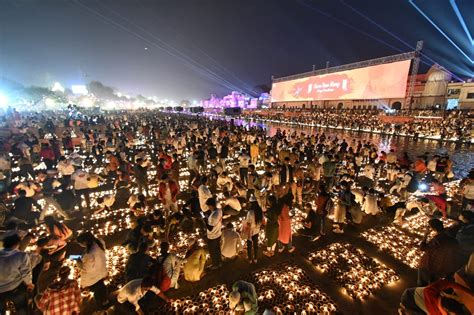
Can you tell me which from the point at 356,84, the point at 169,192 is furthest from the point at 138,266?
the point at 356,84

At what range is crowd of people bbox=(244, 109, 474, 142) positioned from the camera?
75.4 ft

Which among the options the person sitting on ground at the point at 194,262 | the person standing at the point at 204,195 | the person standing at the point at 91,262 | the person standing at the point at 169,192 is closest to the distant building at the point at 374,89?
the person standing at the point at 204,195

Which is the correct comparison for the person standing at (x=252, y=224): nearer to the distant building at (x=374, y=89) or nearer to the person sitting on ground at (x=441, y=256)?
the person sitting on ground at (x=441, y=256)

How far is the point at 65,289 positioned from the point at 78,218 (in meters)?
4.87

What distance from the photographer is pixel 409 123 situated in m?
26.7

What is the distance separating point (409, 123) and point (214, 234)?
3037 cm

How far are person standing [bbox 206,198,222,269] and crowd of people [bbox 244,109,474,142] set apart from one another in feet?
86.1

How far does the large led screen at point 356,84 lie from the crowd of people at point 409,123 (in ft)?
8.53

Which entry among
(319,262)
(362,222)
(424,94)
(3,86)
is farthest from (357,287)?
(3,86)

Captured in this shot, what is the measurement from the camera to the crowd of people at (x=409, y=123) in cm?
2297

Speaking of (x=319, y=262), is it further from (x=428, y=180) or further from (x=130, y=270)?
(x=428, y=180)

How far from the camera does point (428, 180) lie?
10.2m

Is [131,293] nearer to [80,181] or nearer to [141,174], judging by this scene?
[80,181]

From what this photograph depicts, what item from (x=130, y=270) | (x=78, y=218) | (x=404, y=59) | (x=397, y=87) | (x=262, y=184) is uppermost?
(x=404, y=59)
